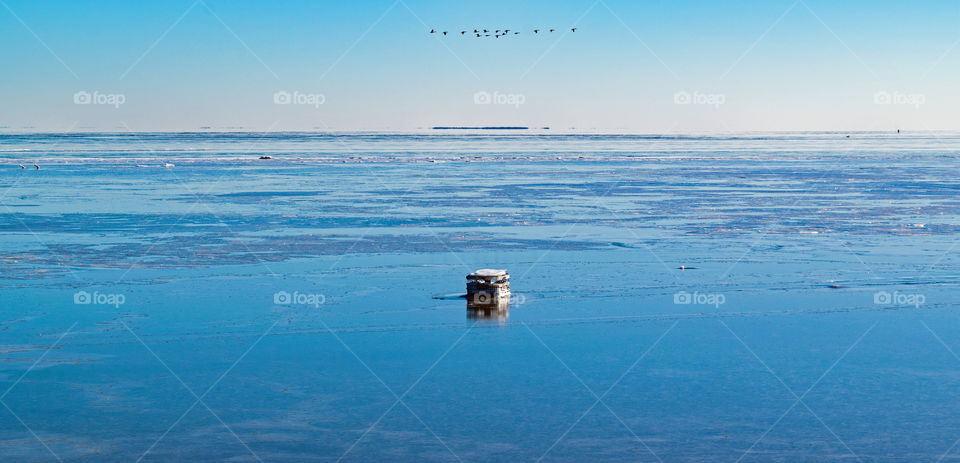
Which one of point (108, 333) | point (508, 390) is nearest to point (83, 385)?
point (108, 333)

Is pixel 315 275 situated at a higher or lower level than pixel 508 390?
higher

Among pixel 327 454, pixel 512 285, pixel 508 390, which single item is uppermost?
pixel 512 285

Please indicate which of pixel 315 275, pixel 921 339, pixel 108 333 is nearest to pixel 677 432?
pixel 921 339

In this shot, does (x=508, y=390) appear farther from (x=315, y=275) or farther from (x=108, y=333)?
(x=315, y=275)

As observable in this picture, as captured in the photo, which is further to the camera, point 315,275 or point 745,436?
point 315,275

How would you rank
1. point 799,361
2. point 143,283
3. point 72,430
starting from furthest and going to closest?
point 143,283, point 799,361, point 72,430

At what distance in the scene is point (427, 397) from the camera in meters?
9.41

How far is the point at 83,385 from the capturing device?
382 inches

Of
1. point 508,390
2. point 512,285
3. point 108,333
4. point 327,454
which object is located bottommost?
point 327,454

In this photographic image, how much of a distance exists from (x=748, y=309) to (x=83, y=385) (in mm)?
8161

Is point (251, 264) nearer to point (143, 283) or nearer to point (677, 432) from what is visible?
point (143, 283)

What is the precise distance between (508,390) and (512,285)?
5701mm

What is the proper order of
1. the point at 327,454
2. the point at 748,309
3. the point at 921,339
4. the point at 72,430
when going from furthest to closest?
the point at 748,309
the point at 921,339
the point at 72,430
the point at 327,454

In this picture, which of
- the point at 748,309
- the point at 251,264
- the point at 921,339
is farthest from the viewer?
the point at 251,264
